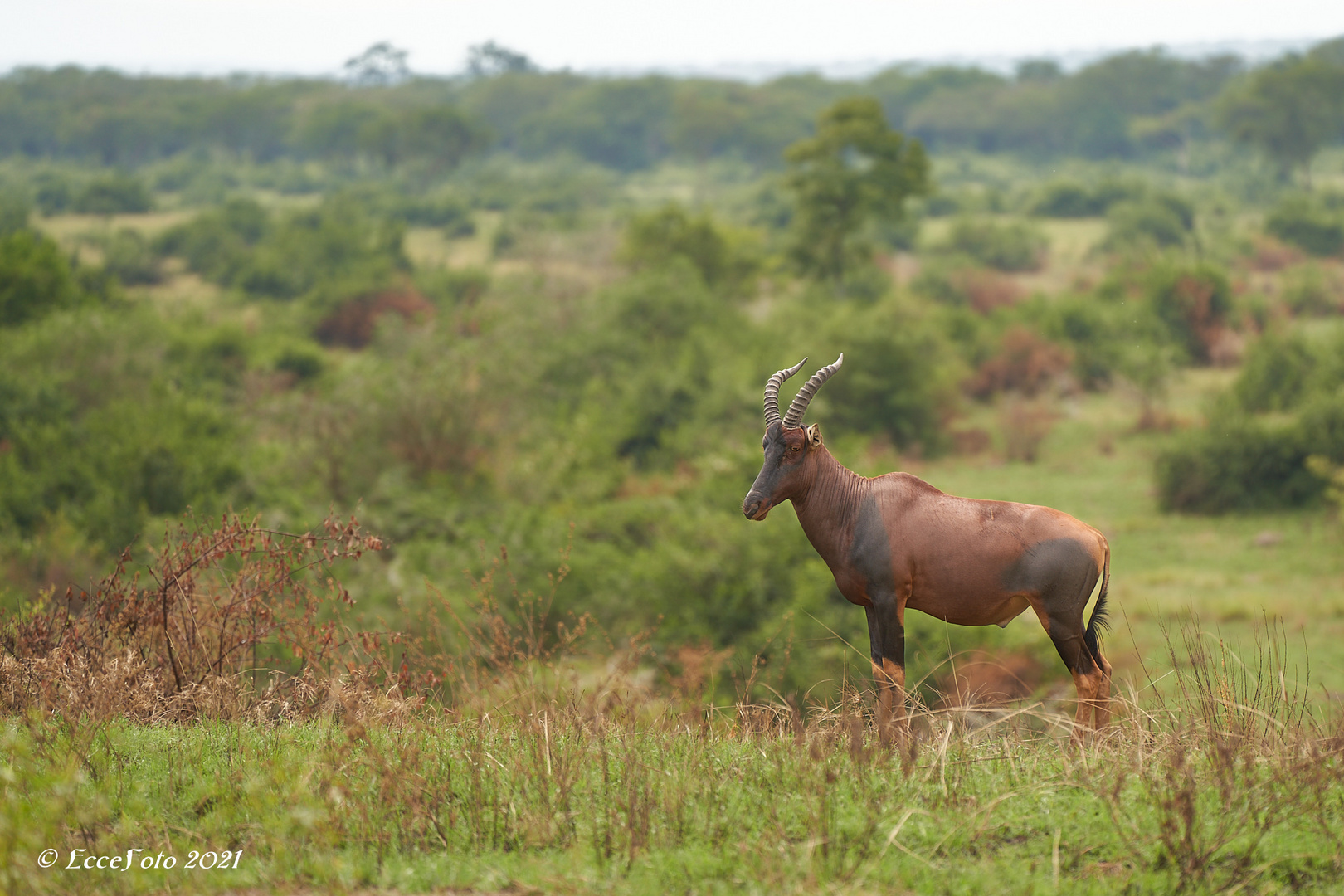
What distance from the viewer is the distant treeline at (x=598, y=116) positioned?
90062mm

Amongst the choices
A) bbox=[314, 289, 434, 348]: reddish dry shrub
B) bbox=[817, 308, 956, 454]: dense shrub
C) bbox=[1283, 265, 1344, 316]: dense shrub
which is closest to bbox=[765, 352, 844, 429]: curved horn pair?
bbox=[817, 308, 956, 454]: dense shrub

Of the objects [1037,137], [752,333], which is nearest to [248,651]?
[752,333]

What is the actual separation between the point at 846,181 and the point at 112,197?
152ft

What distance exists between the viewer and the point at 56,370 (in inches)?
1064

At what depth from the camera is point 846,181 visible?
39156mm

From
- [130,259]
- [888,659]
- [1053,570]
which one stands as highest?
[1053,570]

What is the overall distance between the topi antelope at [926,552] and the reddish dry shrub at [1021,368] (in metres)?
32.8

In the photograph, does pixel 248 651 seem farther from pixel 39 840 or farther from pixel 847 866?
pixel 847 866

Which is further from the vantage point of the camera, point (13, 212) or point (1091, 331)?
point (13, 212)

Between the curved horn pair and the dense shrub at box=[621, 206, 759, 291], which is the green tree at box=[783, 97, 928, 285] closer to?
the dense shrub at box=[621, 206, 759, 291]

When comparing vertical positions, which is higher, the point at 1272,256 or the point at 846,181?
the point at 846,181

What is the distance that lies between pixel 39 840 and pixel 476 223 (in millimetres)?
65341

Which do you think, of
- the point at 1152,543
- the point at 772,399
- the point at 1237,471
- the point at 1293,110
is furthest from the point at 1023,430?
the point at 1293,110

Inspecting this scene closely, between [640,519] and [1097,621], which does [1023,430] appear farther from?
[1097,621]
